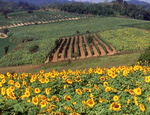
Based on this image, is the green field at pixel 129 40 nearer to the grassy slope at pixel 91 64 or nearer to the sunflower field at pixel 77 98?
the grassy slope at pixel 91 64

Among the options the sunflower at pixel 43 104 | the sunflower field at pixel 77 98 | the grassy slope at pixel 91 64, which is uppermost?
the sunflower at pixel 43 104

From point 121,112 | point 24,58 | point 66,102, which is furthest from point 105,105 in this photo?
point 24,58

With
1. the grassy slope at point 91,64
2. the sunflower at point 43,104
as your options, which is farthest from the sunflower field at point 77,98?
the grassy slope at point 91,64

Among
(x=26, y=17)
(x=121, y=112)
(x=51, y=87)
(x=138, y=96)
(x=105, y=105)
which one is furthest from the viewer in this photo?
(x=26, y=17)

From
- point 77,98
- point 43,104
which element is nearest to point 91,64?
point 77,98

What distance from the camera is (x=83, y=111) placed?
19.9 ft

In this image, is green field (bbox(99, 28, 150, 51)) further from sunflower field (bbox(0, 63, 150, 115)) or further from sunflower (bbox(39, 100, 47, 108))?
sunflower (bbox(39, 100, 47, 108))

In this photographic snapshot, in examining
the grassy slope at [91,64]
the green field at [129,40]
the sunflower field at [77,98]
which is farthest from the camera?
the green field at [129,40]

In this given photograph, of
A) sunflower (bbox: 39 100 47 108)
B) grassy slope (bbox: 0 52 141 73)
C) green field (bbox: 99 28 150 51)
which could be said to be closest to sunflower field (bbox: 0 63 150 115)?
sunflower (bbox: 39 100 47 108)

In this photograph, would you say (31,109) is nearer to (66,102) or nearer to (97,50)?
(66,102)

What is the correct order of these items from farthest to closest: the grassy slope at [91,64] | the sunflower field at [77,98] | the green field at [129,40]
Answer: the green field at [129,40]
the grassy slope at [91,64]
the sunflower field at [77,98]

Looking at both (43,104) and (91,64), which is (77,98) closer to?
(43,104)

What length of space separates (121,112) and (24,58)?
132ft

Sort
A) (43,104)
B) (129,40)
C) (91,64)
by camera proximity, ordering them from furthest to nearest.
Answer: (129,40) → (91,64) → (43,104)
